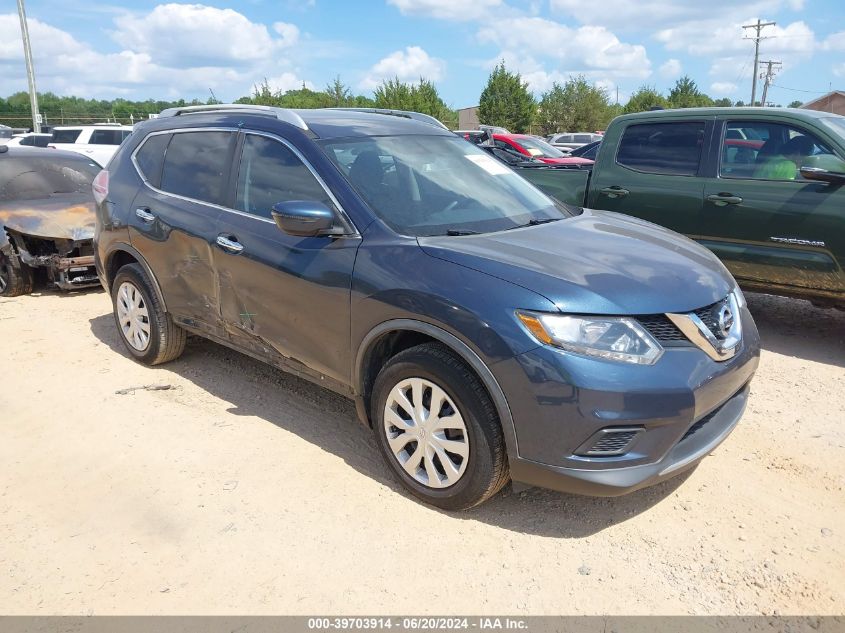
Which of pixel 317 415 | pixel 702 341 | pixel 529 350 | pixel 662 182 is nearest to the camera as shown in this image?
pixel 529 350

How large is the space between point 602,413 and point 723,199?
3614 millimetres

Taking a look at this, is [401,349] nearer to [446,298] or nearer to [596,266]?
[446,298]

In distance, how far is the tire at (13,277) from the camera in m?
7.30

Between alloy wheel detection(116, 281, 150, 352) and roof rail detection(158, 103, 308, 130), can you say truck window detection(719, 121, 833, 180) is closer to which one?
roof rail detection(158, 103, 308, 130)

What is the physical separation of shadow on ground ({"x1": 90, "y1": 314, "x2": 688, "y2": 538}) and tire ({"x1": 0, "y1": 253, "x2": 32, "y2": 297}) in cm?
170

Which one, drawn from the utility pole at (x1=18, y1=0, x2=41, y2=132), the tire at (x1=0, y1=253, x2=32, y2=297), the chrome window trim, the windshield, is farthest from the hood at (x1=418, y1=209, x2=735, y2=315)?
the utility pole at (x1=18, y1=0, x2=41, y2=132)

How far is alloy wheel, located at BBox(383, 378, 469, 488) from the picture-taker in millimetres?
3018

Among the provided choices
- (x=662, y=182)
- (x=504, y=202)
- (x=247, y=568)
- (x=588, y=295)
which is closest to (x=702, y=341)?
(x=588, y=295)

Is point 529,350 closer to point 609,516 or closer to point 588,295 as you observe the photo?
point 588,295

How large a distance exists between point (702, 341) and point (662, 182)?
11.1 feet

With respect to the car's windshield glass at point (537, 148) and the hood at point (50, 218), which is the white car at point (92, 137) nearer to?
the car's windshield glass at point (537, 148)

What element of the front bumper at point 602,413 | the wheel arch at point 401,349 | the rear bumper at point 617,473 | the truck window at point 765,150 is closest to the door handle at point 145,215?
the wheel arch at point 401,349

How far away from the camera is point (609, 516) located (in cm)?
322

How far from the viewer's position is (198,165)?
14.4 feet
